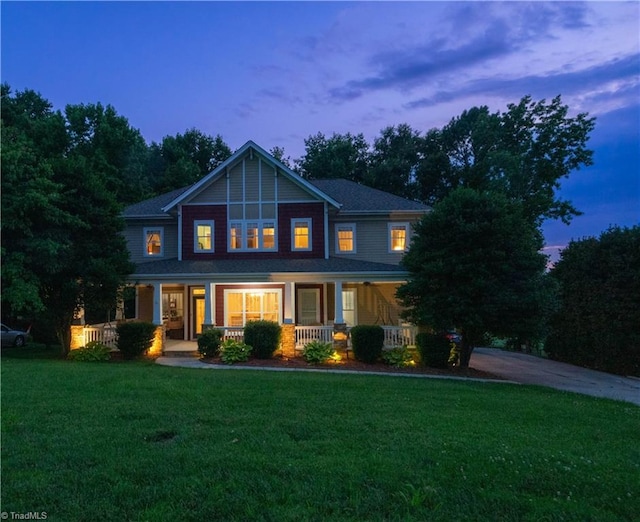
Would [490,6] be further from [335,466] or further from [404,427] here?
[335,466]

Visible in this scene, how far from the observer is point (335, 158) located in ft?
117

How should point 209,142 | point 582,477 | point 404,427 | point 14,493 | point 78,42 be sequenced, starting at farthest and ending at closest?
1. point 209,142
2. point 78,42
3. point 404,427
4. point 582,477
5. point 14,493

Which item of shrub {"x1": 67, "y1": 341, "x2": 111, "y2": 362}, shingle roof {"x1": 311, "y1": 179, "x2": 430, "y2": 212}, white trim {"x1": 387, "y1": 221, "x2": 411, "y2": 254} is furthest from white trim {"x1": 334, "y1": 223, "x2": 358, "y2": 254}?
shrub {"x1": 67, "y1": 341, "x2": 111, "y2": 362}

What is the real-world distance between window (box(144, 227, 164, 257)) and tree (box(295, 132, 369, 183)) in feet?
60.5

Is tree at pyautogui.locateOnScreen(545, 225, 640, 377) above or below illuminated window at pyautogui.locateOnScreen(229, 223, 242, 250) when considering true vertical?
below

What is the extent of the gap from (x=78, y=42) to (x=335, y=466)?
2118cm

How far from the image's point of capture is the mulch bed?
504 inches

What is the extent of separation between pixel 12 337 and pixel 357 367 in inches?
661

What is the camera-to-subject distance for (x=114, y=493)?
12.1 ft

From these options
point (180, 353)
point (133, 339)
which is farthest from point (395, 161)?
point (133, 339)

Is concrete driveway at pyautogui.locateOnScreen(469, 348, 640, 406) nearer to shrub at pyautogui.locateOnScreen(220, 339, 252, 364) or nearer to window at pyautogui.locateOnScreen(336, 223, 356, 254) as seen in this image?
window at pyautogui.locateOnScreen(336, 223, 356, 254)

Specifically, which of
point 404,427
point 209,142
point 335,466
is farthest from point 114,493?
point 209,142

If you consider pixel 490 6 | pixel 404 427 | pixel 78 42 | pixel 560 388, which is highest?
pixel 78 42

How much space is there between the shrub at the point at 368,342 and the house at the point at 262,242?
10.6ft
